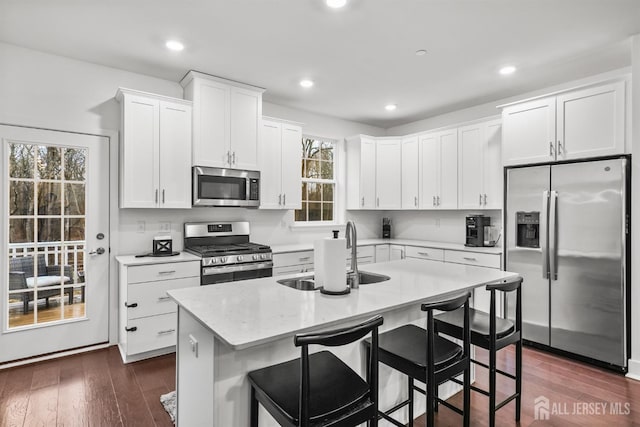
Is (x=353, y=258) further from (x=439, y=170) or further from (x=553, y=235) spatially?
(x=439, y=170)

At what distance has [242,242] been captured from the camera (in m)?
4.18

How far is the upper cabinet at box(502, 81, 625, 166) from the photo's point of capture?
2971 millimetres

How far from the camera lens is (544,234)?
3.30 metres

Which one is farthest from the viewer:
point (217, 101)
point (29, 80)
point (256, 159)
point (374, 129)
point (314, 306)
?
point (374, 129)

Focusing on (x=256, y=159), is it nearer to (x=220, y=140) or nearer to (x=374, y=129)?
(x=220, y=140)

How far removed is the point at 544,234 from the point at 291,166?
2.85 meters

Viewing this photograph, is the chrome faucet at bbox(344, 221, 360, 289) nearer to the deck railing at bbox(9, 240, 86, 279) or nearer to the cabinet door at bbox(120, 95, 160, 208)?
the cabinet door at bbox(120, 95, 160, 208)

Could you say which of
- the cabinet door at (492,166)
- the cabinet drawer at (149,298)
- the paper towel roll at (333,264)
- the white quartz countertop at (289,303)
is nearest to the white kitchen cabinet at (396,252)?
the cabinet door at (492,166)

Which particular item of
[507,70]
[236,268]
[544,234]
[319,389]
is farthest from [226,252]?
[507,70]

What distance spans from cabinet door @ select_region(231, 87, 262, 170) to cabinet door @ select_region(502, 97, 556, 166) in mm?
2718

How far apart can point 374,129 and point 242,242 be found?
119 inches

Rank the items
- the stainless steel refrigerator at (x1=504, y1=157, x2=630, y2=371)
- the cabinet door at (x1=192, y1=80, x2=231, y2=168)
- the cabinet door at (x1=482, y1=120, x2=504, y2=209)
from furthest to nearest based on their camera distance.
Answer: the cabinet door at (x1=482, y1=120, x2=504, y2=209)
the cabinet door at (x1=192, y1=80, x2=231, y2=168)
the stainless steel refrigerator at (x1=504, y1=157, x2=630, y2=371)

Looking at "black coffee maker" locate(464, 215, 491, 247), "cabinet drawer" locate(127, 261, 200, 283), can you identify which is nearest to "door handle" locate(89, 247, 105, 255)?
"cabinet drawer" locate(127, 261, 200, 283)

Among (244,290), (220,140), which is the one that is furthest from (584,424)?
(220,140)
